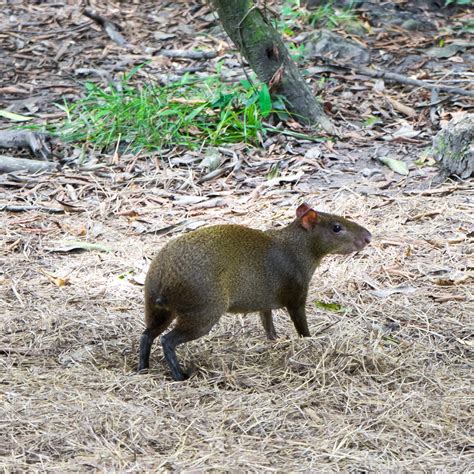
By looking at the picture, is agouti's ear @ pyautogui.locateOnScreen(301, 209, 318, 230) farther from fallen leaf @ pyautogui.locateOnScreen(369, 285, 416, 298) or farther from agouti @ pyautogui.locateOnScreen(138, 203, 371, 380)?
fallen leaf @ pyautogui.locateOnScreen(369, 285, 416, 298)

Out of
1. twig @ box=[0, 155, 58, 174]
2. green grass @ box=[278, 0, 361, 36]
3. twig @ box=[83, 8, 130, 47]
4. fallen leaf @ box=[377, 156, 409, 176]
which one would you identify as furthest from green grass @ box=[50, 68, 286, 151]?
twig @ box=[83, 8, 130, 47]

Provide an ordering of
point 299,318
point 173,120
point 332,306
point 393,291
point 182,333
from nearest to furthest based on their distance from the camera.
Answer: point 182,333 < point 299,318 < point 332,306 < point 393,291 < point 173,120

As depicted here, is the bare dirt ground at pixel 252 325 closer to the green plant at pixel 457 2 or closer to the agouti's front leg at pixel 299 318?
the agouti's front leg at pixel 299 318

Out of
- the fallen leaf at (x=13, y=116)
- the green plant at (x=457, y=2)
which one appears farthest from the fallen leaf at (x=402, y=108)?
the fallen leaf at (x=13, y=116)

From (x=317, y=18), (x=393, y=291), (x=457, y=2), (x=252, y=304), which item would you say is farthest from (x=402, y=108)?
(x=252, y=304)

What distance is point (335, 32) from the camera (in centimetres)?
1154

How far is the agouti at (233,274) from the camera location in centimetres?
495

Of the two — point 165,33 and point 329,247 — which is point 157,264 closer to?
point 329,247

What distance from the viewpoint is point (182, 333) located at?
4996 millimetres

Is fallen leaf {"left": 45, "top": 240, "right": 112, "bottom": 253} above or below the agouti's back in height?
below

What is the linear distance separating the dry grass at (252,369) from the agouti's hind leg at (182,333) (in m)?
0.12

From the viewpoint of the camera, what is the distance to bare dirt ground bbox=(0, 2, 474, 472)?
427cm

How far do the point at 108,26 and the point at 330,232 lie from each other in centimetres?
749

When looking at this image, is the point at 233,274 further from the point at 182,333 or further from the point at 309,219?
the point at 309,219
